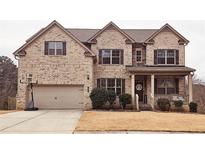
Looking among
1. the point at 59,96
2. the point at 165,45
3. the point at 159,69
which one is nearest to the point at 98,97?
the point at 59,96

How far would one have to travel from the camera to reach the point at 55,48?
101 ft

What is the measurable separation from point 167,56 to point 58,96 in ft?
36.0

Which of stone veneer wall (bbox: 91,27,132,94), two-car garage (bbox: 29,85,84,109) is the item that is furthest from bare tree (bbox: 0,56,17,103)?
stone veneer wall (bbox: 91,27,132,94)

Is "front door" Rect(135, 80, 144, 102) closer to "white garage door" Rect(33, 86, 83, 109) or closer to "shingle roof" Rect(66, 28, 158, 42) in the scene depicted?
"shingle roof" Rect(66, 28, 158, 42)

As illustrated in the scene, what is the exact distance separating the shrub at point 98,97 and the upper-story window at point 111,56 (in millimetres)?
3996

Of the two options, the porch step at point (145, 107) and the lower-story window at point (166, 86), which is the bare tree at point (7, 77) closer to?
the porch step at point (145, 107)

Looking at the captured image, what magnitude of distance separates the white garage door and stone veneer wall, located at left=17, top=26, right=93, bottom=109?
685mm

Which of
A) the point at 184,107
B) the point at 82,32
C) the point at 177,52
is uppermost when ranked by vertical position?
the point at 82,32

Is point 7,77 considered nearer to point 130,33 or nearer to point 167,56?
point 130,33

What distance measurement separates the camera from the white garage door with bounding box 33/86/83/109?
102ft

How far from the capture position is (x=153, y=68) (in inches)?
1258
